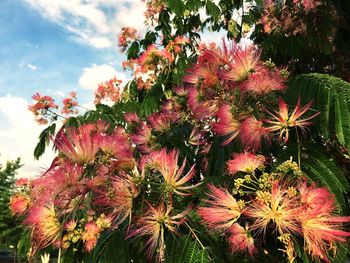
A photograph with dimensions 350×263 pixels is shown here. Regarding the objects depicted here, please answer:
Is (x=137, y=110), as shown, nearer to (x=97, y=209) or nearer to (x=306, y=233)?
(x=97, y=209)

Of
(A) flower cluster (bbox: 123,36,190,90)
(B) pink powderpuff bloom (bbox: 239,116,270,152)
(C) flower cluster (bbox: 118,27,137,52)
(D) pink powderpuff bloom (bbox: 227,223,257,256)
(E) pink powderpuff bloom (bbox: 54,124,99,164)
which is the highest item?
(C) flower cluster (bbox: 118,27,137,52)

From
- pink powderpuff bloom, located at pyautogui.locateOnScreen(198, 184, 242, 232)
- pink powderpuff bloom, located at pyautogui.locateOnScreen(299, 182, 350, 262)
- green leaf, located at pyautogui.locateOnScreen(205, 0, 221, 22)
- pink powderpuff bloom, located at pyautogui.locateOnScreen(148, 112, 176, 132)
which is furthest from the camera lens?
green leaf, located at pyautogui.locateOnScreen(205, 0, 221, 22)

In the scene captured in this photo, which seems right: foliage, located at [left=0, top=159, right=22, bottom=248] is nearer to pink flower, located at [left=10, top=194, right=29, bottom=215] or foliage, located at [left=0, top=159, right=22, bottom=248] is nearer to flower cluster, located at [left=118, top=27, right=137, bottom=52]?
flower cluster, located at [left=118, top=27, right=137, bottom=52]

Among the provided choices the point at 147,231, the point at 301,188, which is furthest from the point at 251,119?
the point at 147,231

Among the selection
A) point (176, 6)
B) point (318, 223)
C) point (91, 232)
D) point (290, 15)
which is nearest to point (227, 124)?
point (318, 223)

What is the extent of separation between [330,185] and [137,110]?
334 centimetres

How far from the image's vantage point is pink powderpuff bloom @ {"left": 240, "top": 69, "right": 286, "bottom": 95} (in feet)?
8.73

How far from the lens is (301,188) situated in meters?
2.18

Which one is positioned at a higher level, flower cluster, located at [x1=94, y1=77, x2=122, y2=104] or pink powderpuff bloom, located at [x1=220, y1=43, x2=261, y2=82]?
flower cluster, located at [x1=94, y1=77, x2=122, y2=104]

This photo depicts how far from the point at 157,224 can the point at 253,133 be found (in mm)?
763

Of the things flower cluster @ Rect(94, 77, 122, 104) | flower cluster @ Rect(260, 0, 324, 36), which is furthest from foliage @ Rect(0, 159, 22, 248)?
flower cluster @ Rect(260, 0, 324, 36)

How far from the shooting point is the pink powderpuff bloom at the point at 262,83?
2662 mm

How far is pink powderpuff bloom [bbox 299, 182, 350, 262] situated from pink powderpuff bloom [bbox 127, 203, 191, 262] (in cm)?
61

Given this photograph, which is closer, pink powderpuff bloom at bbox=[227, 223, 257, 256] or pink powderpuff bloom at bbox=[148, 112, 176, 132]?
pink powderpuff bloom at bbox=[227, 223, 257, 256]
